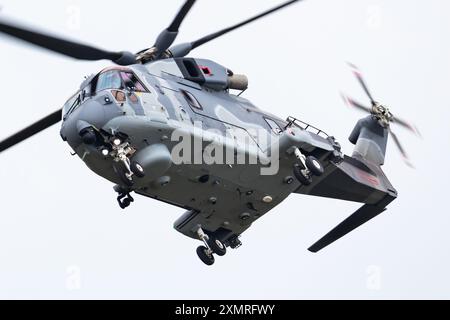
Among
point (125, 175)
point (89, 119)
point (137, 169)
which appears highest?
point (89, 119)

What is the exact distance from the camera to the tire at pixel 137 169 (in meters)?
30.9

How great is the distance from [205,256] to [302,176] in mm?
4478

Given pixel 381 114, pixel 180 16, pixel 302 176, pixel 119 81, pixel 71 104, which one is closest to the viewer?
pixel 119 81

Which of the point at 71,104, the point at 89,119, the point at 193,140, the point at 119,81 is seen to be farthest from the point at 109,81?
the point at 193,140

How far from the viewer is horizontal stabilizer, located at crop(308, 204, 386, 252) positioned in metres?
37.7

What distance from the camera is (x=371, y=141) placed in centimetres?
3859

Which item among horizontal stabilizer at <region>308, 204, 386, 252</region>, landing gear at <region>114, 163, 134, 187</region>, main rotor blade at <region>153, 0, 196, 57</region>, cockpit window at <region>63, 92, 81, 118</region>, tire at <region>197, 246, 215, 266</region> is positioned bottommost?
tire at <region>197, 246, 215, 266</region>

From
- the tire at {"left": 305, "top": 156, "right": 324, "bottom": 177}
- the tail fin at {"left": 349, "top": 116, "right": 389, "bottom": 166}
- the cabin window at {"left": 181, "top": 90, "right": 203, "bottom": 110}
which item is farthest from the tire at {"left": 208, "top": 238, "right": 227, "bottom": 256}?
the tail fin at {"left": 349, "top": 116, "right": 389, "bottom": 166}

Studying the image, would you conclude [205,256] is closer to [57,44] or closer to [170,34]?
[170,34]

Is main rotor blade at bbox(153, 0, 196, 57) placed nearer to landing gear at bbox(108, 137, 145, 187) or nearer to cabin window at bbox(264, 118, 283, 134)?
cabin window at bbox(264, 118, 283, 134)

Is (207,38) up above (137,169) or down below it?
above

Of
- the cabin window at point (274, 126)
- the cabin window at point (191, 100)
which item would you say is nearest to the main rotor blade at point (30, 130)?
the cabin window at point (191, 100)

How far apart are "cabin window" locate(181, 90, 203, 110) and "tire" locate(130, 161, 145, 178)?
119 inches

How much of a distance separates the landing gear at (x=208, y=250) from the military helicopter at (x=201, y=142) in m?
0.03
